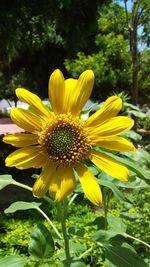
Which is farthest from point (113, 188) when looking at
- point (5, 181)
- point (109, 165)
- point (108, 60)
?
point (108, 60)

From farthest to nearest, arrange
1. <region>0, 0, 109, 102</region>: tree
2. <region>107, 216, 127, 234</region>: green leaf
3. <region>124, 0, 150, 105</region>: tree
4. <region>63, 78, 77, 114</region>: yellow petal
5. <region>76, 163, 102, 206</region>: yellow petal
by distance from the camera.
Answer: <region>124, 0, 150, 105</region>: tree < <region>0, 0, 109, 102</region>: tree < <region>107, 216, 127, 234</region>: green leaf < <region>63, 78, 77, 114</region>: yellow petal < <region>76, 163, 102, 206</region>: yellow petal

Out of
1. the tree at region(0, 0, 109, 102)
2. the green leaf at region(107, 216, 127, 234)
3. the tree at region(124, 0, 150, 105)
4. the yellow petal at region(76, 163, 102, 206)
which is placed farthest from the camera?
the tree at region(124, 0, 150, 105)

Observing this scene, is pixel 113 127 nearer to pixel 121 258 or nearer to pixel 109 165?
pixel 109 165

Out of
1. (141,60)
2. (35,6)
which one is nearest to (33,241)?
→ (35,6)

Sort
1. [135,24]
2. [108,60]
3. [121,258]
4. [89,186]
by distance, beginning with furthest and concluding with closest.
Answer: [108,60]
[135,24]
[121,258]
[89,186]

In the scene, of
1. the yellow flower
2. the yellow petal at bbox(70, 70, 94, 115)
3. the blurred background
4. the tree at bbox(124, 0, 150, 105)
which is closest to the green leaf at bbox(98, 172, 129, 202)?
the yellow flower

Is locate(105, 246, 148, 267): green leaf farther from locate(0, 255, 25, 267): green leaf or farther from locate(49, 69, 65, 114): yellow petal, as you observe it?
locate(49, 69, 65, 114): yellow petal

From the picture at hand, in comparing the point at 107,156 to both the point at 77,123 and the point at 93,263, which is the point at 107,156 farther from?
the point at 93,263
